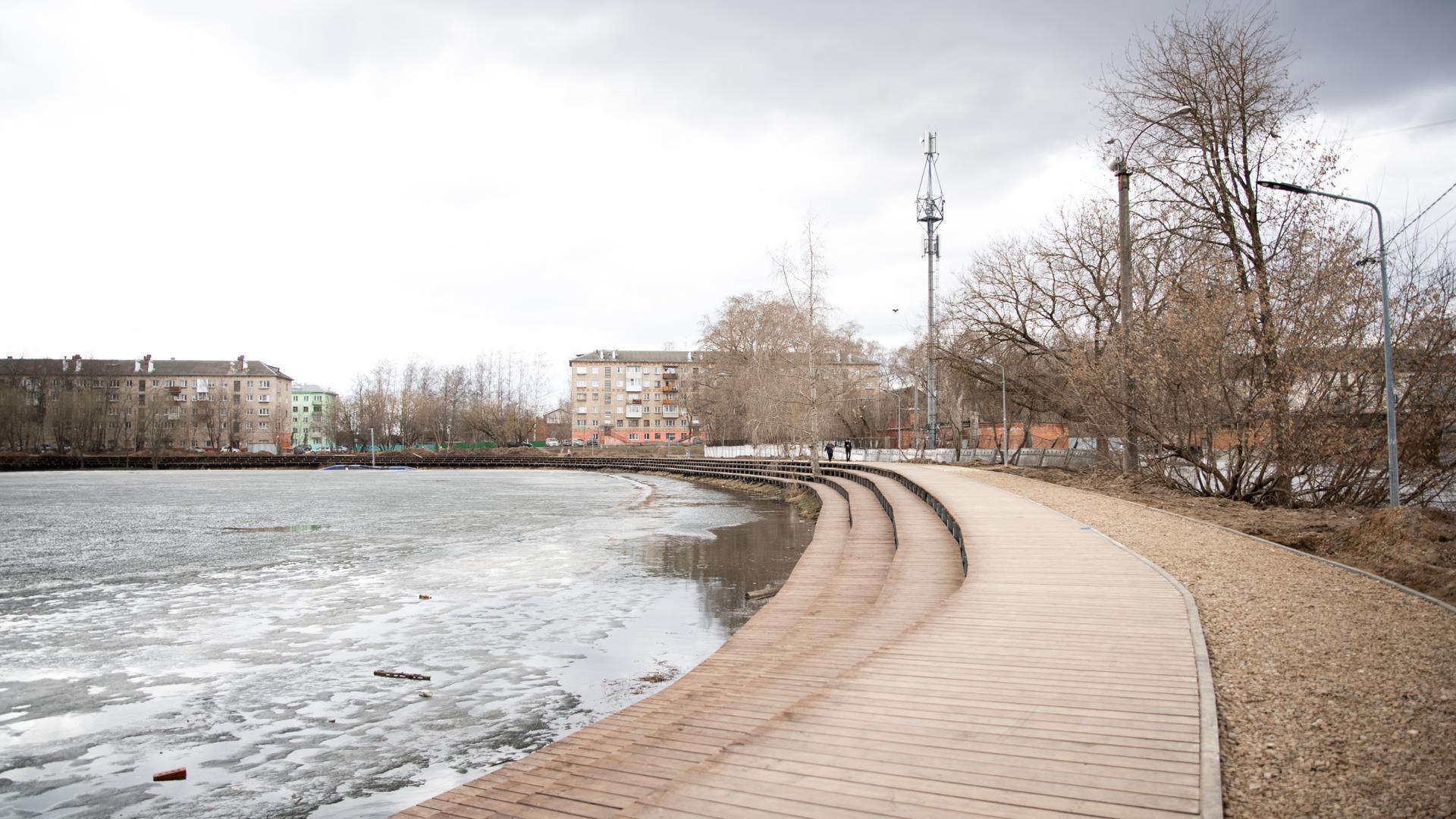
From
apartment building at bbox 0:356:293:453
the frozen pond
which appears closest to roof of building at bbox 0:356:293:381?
apartment building at bbox 0:356:293:453

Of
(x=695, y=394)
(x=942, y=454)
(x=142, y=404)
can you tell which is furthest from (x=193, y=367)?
(x=942, y=454)

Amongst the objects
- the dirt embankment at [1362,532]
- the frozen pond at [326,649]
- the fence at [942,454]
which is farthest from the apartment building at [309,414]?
the dirt embankment at [1362,532]

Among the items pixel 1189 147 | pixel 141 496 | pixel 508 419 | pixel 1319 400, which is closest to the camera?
→ pixel 1319 400

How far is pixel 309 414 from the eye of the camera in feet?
493

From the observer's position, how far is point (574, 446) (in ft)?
315

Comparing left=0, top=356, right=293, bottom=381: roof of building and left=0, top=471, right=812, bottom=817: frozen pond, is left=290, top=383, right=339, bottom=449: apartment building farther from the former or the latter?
left=0, top=471, right=812, bottom=817: frozen pond

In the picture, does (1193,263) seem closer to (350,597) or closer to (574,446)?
(350,597)

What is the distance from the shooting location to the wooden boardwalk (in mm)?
3430

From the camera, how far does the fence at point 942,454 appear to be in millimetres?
31328

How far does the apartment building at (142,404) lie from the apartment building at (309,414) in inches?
201

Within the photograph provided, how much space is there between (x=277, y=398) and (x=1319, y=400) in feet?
445

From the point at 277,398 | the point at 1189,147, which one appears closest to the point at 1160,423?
the point at 1189,147

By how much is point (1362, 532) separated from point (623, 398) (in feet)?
357

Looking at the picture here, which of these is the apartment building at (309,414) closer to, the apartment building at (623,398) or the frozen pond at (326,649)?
the apartment building at (623,398)
